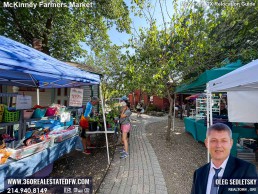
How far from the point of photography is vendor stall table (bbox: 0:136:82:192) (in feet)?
6.96

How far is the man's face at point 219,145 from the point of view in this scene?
1350 millimetres

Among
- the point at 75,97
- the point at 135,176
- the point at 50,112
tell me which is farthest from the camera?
the point at 75,97

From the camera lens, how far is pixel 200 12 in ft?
17.0

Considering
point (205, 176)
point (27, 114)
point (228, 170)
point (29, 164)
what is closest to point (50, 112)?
point (27, 114)

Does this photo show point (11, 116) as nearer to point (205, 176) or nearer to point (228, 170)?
point (205, 176)

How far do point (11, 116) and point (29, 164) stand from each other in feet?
3.90

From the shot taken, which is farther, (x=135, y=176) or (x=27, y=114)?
(x=135, y=176)

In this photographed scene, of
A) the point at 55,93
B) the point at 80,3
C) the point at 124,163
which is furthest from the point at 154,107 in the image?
the point at 124,163

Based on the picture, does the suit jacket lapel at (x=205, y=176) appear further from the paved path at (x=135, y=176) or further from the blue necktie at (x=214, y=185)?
the paved path at (x=135, y=176)

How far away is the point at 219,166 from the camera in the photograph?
→ 138cm

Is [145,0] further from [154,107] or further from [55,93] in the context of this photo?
[154,107]

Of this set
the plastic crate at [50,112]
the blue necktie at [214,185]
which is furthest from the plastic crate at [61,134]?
the blue necktie at [214,185]

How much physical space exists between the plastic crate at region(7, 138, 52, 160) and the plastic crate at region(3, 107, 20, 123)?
82 cm

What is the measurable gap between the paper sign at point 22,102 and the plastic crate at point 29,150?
91 centimetres
